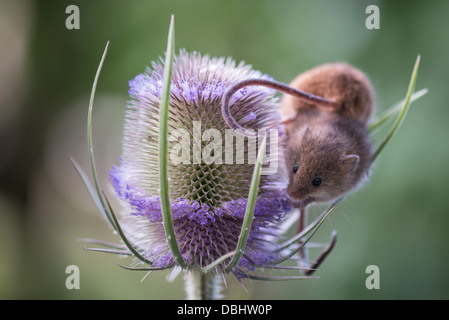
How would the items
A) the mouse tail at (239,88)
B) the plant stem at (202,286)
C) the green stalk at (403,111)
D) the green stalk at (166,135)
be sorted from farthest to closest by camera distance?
the plant stem at (202,286) < the green stalk at (403,111) < the mouse tail at (239,88) < the green stalk at (166,135)

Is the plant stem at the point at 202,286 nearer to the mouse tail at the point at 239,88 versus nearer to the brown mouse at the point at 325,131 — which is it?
the brown mouse at the point at 325,131

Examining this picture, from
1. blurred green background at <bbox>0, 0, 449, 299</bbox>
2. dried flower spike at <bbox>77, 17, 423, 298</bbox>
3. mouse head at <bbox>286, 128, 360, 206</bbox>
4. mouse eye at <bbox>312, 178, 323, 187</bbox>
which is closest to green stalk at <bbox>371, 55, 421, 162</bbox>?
dried flower spike at <bbox>77, 17, 423, 298</bbox>

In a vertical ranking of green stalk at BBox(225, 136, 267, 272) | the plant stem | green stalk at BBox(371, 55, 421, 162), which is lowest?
the plant stem

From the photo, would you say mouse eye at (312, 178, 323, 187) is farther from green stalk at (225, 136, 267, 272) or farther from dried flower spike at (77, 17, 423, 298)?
green stalk at (225, 136, 267, 272)

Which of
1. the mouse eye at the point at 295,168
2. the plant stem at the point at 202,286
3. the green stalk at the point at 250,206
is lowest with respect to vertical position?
the plant stem at the point at 202,286

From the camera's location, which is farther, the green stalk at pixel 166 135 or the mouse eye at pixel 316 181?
the mouse eye at pixel 316 181

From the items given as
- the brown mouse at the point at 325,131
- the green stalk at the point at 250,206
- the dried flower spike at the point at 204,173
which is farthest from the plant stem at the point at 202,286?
the brown mouse at the point at 325,131

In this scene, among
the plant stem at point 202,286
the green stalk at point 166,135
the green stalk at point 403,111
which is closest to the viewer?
the green stalk at point 166,135
